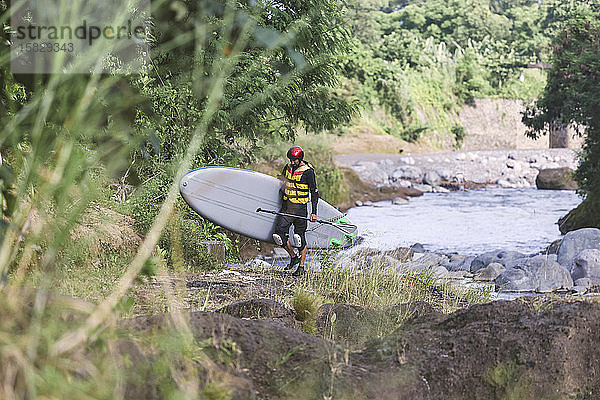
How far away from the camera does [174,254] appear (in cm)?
623

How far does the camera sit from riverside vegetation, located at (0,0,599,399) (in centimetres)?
125

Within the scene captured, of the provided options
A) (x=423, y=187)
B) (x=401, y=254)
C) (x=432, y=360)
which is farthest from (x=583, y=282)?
(x=423, y=187)

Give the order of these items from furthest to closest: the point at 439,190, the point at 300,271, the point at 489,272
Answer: the point at 439,190 < the point at 489,272 < the point at 300,271

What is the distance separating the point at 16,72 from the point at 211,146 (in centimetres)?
680

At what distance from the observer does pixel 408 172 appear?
2372 centimetres

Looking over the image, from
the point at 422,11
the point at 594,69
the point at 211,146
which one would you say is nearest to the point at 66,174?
the point at 211,146

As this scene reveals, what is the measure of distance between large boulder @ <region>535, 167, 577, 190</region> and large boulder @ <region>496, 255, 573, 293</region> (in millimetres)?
15127

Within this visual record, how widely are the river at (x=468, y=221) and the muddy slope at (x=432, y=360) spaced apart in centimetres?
660

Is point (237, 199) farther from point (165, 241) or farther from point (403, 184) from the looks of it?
point (403, 184)

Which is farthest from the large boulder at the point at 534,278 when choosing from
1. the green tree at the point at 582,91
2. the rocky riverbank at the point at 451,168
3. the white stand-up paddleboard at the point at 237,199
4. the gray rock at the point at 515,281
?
the rocky riverbank at the point at 451,168

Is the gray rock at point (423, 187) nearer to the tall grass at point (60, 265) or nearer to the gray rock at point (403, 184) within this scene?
the gray rock at point (403, 184)

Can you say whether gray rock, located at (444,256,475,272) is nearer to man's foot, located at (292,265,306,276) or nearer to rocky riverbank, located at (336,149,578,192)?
man's foot, located at (292,265,306,276)

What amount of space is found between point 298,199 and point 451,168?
61.8ft

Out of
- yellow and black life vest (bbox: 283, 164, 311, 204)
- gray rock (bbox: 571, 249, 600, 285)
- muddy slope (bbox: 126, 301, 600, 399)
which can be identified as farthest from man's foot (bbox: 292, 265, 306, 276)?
muddy slope (bbox: 126, 301, 600, 399)
